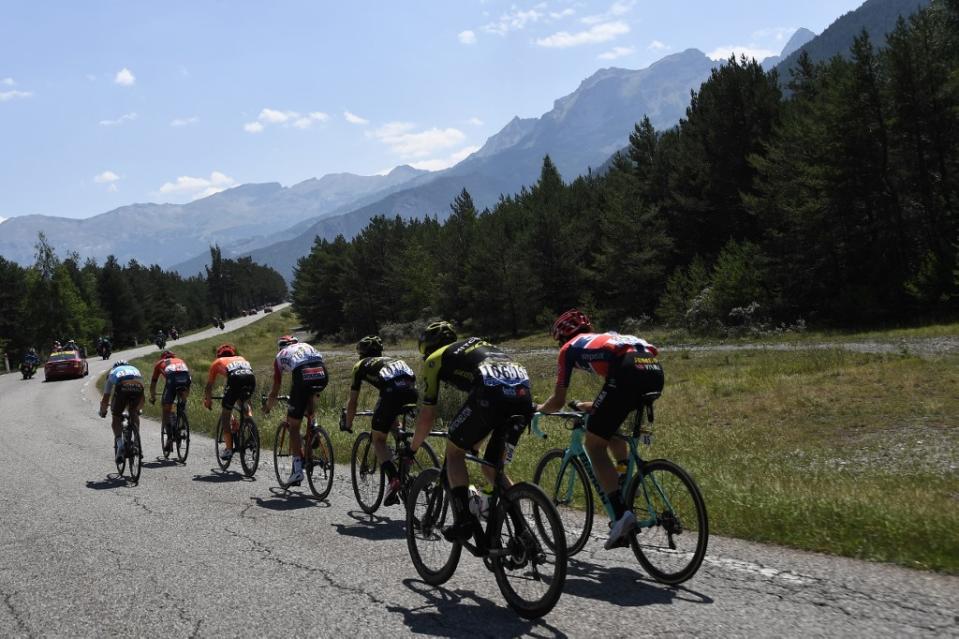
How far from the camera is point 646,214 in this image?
5125 cm

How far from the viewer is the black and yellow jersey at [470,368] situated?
5328 mm

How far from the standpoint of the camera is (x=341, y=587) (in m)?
5.71

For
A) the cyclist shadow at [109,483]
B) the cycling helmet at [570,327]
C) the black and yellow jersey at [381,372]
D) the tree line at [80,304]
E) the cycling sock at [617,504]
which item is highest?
the tree line at [80,304]

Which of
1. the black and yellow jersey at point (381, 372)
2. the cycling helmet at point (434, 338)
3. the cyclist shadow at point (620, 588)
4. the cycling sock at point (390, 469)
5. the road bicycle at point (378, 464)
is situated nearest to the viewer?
the cyclist shadow at point (620, 588)

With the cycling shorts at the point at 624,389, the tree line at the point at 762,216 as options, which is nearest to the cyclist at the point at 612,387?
the cycling shorts at the point at 624,389

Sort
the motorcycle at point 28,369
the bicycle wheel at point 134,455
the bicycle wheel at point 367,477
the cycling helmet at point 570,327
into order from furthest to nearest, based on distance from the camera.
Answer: the motorcycle at point 28,369, the bicycle wheel at point 134,455, the bicycle wheel at point 367,477, the cycling helmet at point 570,327

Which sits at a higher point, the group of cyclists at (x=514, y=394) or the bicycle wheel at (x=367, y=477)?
the group of cyclists at (x=514, y=394)

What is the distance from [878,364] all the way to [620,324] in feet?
102

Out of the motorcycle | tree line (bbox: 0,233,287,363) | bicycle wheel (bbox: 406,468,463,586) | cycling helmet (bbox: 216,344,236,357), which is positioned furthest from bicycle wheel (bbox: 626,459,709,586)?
tree line (bbox: 0,233,287,363)

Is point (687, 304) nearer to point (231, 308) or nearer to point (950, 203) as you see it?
point (950, 203)

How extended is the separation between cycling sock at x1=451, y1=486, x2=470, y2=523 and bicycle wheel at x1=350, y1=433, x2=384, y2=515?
2968 millimetres

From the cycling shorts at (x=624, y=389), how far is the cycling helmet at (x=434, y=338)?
1329 mm

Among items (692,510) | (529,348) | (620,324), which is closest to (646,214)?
(620,324)

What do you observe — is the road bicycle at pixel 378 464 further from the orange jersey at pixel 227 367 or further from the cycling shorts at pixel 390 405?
the orange jersey at pixel 227 367
